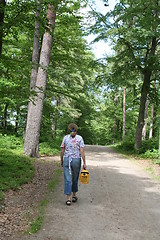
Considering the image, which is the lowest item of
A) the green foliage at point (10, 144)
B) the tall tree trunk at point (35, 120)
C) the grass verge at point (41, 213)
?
the grass verge at point (41, 213)

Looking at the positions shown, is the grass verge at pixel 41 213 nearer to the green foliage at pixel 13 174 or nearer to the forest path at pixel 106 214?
the forest path at pixel 106 214

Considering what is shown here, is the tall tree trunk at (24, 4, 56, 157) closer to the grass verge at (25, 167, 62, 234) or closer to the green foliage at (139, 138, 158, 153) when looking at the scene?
the grass verge at (25, 167, 62, 234)

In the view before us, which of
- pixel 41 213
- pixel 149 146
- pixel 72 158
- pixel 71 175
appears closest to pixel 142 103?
pixel 149 146

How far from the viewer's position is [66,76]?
867 inches

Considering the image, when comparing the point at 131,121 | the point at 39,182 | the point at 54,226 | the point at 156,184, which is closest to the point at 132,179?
the point at 156,184

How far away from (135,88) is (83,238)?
17.3 metres

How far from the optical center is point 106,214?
5.38 metres

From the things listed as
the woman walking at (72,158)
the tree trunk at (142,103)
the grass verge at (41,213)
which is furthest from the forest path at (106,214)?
the tree trunk at (142,103)

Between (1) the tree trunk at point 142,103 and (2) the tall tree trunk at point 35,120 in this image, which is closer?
(2) the tall tree trunk at point 35,120

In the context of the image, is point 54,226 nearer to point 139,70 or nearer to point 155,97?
point 139,70

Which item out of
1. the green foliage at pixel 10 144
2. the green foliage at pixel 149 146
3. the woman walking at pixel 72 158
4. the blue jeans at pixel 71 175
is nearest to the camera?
the blue jeans at pixel 71 175

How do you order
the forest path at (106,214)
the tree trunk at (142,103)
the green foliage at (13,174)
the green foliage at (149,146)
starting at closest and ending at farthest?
the forest path at (106,214) → the green foliage at (13,174) → the green foliage at (149,146) → the tree trunk at (142,103)

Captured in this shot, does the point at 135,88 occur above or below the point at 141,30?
below

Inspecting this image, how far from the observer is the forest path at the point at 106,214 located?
14.2ft
